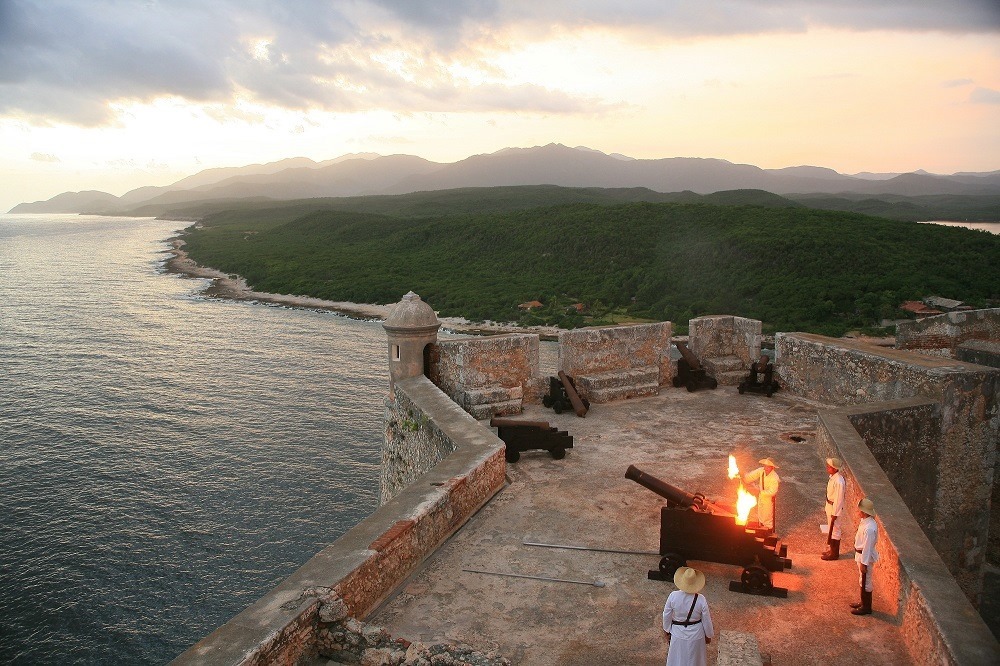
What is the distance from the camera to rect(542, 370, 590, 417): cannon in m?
11.4

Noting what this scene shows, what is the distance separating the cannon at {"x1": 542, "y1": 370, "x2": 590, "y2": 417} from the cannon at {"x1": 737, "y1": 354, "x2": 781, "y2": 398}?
3.00 metres

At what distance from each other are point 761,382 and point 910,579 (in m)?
7.52

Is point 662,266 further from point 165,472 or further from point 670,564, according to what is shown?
point 670,564

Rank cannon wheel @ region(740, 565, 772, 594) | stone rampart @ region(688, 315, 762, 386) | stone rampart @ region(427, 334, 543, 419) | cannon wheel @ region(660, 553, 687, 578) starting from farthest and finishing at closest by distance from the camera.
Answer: stone rampart @ region(688, 315, 762, 386)
stone rampart @ region(427, 334, 543, 419)
cannon wheel @ region(660, 553, 687, 578)
cannon wheel @ region(740, 565, 772, 594)

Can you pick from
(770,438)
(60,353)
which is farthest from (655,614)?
(60,353)

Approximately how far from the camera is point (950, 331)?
12359 millimetres

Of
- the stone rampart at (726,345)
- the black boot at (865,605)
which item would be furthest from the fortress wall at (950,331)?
the black boot at (865,605)

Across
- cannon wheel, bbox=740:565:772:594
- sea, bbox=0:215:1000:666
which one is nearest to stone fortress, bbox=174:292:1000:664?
cannon wheel, bbox=740:565:772:594

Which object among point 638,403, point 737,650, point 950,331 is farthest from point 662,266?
point 737,650

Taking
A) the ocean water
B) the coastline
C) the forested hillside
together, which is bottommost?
the ocean water

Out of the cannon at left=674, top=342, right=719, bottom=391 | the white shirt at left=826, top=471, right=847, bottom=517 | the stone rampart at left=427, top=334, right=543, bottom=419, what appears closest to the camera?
the white shirt at left=826, top=471, right=847, bottom=517

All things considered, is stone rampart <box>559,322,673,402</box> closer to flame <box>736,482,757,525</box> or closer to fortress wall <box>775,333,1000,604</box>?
fortress wall <box>775,333,1000,604</box>

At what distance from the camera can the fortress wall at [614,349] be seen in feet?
40.1

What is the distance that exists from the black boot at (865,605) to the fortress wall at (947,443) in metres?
3.69
